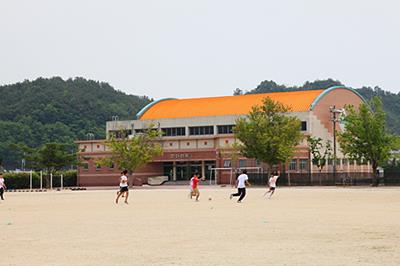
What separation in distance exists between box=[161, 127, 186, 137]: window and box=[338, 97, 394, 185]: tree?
29.7 meters

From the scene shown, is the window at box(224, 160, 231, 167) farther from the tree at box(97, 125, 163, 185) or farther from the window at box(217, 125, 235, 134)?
the tree at box(97, 125, 163, 185)

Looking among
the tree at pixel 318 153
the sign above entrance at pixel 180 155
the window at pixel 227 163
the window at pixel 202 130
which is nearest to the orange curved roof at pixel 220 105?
the window at pixel 202 130

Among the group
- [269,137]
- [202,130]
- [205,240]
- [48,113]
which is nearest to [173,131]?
[202,130]

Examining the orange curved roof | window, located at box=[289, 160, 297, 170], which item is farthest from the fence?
the orange curved roof

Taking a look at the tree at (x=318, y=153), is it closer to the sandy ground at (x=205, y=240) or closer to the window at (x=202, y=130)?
the window at (x=202, y=130)

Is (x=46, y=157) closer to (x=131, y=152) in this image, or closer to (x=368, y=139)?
(x=131, y=152)

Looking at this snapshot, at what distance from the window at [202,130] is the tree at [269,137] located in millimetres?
16466

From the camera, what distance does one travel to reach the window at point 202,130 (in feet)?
323

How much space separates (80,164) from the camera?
304ft

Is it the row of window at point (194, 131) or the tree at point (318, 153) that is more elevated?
the row of window at point (194, 131)

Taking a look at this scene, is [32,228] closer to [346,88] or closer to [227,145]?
[227,145]

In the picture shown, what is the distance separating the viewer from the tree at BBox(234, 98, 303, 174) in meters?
78.9

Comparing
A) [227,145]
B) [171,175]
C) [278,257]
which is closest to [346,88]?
[227,145]

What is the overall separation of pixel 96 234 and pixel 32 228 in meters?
3.55
